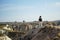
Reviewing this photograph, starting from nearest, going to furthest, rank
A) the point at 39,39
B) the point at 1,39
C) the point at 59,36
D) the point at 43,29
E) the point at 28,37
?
1. the point at 59,36
2. the point at 39,39
3. the point at 43,29
4. the point at 28,37
5. the point at 1,39

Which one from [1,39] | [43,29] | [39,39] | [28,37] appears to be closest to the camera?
[39,39]

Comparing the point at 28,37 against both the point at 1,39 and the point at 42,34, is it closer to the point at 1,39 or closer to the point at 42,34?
the point at 42,34

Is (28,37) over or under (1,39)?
over

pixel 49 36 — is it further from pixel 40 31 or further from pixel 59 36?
pixel 40 31

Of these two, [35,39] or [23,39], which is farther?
[23,39]

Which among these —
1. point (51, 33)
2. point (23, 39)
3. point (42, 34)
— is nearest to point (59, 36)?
point (51, 33)

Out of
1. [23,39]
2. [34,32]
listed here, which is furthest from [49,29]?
[23,39]

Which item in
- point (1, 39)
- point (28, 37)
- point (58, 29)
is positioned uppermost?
point (58, 29)

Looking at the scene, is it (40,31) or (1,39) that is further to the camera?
(1,39)

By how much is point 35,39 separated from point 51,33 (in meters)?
1.77

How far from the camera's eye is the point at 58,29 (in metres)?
14.7

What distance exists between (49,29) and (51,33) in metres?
0.84

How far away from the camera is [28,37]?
1741 cm

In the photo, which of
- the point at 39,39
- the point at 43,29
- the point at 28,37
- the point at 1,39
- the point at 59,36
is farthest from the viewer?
the point at 1,39
